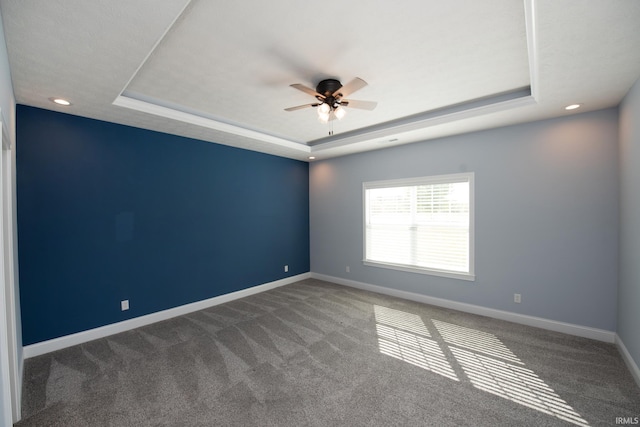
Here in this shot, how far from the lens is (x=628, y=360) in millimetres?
2479

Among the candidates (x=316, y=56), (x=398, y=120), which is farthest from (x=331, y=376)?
(x=398, y=120)

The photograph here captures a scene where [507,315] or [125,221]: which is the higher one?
[125,221]

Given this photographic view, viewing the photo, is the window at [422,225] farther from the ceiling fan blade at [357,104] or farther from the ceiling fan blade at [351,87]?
the ceiling fan blade at [351,87]

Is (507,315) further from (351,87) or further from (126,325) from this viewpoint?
(126,325)

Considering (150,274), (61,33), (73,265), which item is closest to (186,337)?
(150,274)

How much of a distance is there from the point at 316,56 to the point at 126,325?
3.83 metres

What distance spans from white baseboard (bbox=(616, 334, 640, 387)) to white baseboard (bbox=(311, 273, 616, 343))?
0.18 meters

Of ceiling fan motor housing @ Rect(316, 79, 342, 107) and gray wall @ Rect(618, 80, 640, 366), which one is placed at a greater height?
ceiling fan motor housing @ Rect(316, 79, 342, 107)

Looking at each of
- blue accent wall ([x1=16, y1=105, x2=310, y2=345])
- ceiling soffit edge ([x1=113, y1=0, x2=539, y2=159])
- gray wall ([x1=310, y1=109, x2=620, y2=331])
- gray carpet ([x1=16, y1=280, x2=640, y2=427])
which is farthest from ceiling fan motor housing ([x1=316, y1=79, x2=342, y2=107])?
gray carpet ([x1=16, y1=280, x2=640, y2=427])

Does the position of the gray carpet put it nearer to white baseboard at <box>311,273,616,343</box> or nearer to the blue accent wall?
white baseboard at <box>311,273,616,343</box>

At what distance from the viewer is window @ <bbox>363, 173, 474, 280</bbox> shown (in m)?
3.95

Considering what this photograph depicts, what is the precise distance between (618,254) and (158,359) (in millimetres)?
5000

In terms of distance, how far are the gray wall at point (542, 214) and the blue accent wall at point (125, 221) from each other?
2994 mm

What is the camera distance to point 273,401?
211 cm
